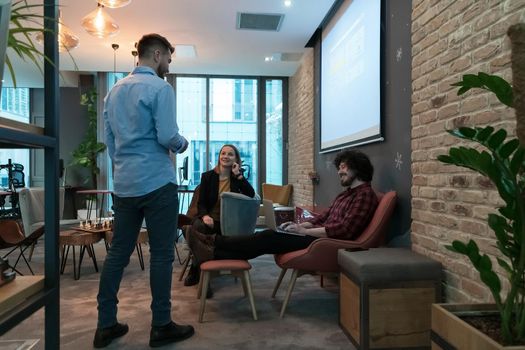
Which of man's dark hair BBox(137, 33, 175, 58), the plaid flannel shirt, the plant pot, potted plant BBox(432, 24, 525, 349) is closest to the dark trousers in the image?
the plaid flannel shirt

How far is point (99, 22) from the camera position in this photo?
12.5 ft

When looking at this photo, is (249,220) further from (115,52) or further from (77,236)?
(115,52)

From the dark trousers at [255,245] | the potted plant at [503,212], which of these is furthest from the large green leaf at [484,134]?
the dark trousers at [255,245]

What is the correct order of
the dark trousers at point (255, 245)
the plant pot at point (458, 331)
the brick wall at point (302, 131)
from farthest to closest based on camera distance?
the brick wall at point (302, 131)
the dark trousers at point (255, 245)
the plant pot at point (458, 331)

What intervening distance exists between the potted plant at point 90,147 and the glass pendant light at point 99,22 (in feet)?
12.7

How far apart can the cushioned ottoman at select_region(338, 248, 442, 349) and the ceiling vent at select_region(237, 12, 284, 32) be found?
355 cm

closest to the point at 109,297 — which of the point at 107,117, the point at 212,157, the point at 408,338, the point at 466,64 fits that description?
the point at 107,117

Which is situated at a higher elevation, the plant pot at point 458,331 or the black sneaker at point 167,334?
the plant pot at point 458,331

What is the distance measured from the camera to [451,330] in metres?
1.29

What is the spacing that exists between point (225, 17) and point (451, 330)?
434 centimetres

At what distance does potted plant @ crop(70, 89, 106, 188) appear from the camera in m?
7.40

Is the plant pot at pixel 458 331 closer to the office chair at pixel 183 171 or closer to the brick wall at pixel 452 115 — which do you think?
the brick wall at pixel 452 115

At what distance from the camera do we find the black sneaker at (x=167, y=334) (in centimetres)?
216

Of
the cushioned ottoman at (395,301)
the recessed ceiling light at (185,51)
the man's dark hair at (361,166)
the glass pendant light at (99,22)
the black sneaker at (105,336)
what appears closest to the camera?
the cushioned ottoman at (395,301)
